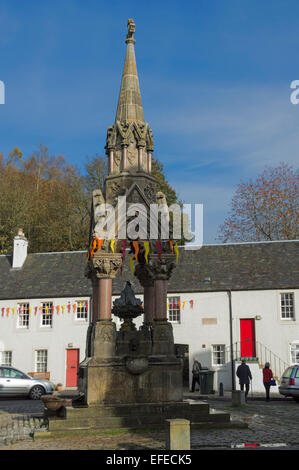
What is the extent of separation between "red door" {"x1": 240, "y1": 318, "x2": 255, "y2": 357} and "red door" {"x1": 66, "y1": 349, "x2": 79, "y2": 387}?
979 cm

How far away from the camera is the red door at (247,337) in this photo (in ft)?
92.7

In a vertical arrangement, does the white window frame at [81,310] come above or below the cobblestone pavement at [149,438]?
above

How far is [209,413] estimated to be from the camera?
454 inches

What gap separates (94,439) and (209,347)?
1951cm

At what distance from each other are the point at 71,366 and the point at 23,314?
448 cm

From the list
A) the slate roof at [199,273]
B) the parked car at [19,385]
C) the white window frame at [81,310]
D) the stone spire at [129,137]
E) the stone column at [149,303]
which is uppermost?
the stone spire at [129,137]

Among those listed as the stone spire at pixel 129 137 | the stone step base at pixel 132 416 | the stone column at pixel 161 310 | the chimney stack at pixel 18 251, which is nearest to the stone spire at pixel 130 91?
the stone spire at pixel 129 137

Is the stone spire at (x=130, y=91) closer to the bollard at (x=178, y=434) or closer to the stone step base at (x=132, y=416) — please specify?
the stone step base at (x=132, y=416)

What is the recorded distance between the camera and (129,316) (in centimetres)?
1314

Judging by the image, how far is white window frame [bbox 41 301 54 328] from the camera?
30453 mm

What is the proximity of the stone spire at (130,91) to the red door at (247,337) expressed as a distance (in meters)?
17.5

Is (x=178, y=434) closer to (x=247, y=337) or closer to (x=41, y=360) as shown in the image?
(x=247, y=337)

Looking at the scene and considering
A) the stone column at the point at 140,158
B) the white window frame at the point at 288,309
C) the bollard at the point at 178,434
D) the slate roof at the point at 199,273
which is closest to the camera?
the bollard at the point at 178,434

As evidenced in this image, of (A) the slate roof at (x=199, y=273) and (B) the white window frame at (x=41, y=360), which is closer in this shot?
(A) the slate roof at (x=199, y=273)
